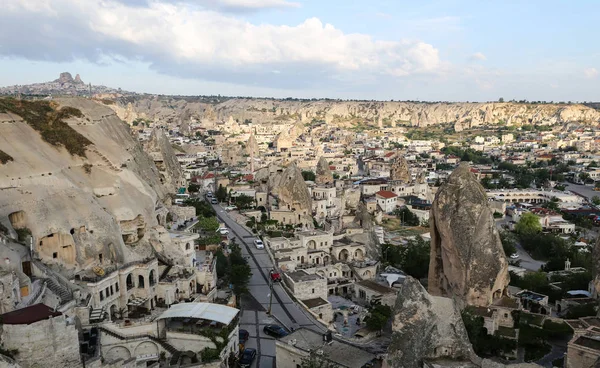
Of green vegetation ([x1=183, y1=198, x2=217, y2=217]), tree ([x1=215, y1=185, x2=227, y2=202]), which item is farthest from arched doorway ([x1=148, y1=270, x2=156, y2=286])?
tree ([x1=215, y1=185, x2=227, y2=202])

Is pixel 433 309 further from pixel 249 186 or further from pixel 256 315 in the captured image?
pixel 249 186

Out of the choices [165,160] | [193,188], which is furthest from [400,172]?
[165,160]

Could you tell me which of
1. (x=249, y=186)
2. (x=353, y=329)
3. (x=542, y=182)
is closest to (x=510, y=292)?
(x=353, y=329)

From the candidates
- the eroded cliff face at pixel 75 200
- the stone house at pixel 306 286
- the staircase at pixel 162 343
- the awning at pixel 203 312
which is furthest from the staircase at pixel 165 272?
the stone house at pixel 306 286

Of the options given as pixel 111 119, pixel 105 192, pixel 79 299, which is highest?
pixel 111 119

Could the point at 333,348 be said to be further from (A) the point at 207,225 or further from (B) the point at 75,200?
(A) the point at 207,225

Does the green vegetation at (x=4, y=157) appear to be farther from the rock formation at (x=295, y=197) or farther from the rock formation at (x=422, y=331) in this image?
the rock formation at (x=295, y=197)

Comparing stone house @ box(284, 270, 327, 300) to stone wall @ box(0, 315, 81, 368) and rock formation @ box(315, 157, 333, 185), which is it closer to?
stone wall @ box(0, 315, 81, 368)

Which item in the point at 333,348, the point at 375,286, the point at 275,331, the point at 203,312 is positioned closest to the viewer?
the point at 333,348
